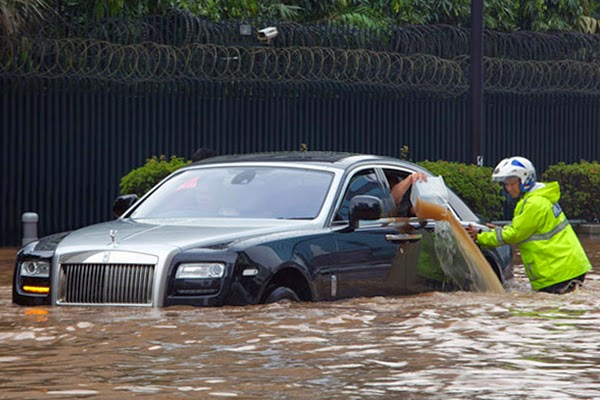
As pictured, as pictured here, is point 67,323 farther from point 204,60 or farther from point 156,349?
point 204,60

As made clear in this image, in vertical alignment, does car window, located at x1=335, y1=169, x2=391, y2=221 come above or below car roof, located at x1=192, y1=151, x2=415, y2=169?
below

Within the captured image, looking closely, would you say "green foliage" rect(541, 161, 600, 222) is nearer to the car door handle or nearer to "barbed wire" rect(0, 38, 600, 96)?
"barbed wire" rect(0, 38, 600, 96)

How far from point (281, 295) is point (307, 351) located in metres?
1.48

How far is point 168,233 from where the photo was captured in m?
10.9

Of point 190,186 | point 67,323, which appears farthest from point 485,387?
point 190,186

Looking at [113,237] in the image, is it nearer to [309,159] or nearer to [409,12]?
[309,159]

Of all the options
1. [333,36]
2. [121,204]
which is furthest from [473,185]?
[121,204]

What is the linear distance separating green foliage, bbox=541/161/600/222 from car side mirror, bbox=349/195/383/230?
16117 millimetres

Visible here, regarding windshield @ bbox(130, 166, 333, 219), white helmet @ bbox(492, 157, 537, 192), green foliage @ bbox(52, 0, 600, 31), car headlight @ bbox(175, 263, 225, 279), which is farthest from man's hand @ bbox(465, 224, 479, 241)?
green foliage @ bbox(52, 0, 600, 31)

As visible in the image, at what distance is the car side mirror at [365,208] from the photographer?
11.5m

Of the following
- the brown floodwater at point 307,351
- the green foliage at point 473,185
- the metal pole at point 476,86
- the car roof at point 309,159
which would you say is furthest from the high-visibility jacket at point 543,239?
the metal pole at point 476,86

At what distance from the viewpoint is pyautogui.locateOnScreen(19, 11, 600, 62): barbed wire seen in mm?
23219

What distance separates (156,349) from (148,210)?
293 centimetres

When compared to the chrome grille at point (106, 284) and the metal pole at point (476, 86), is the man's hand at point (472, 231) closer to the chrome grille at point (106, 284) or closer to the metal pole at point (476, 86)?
the chrome grille at point (106, 284)
